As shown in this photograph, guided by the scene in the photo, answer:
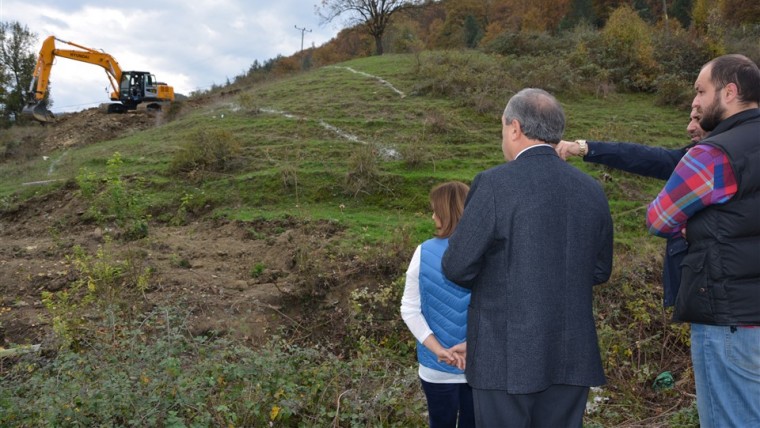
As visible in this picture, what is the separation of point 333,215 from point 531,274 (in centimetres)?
796

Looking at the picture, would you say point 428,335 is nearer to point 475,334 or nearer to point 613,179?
point 475,334

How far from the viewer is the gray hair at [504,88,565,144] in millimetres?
2312

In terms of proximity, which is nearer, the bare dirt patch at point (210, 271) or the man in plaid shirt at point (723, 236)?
the man in plaid shirt at point (723, 236)

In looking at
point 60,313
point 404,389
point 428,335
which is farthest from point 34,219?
point 428,335

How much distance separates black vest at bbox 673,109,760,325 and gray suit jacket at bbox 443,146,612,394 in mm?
520

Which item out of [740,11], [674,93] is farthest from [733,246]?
[740,11]

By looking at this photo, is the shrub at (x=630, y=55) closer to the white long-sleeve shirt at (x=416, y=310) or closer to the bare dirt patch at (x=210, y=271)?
the bare dirt patch at (x=210, y=271)

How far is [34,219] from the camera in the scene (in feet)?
37.9

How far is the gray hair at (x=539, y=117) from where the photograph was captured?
231 cm

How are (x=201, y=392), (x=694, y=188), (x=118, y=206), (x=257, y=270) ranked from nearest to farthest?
(x=694, y=188) < (x=201, y=392) < (x=257, y=270) < (x=118, y=206)

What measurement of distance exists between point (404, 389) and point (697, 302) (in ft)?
7.71

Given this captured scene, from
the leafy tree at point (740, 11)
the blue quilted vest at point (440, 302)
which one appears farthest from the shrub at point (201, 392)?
the leafy tree at point (740, 11)

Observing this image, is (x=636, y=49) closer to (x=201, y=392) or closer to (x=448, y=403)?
(x=448, y=403)

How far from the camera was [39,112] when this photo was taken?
872 inches
